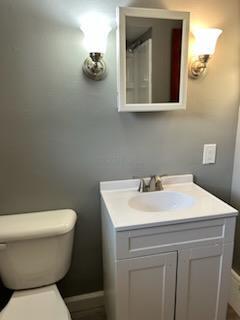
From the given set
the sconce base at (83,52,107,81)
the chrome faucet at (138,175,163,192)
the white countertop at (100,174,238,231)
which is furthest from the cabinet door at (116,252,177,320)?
the sconce base at (83,52,107,81)

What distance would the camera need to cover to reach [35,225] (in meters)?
1.39

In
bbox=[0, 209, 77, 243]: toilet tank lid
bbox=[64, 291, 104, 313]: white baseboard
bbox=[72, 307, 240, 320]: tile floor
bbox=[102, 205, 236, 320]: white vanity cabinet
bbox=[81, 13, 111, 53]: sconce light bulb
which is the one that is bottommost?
bbox=[72, 307, 240, 320]: tile floor

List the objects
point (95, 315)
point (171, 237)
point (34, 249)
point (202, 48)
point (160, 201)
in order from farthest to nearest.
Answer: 1. point (95, 315)
2. point (160, 201)
3. point (202, 48)
4. point (34, 249)
5. point (171, 237)

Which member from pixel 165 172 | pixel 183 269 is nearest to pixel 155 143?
pixel 165 172

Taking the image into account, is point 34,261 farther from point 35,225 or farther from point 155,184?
point 155,184

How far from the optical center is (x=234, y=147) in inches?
70.3

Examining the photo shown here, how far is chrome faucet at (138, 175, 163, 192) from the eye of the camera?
1616 millimetres

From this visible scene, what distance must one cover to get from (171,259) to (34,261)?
0.72 metres

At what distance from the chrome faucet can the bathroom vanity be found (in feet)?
0.55

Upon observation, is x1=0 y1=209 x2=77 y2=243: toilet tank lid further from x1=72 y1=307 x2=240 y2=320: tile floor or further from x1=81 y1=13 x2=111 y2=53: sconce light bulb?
x1=81 y1=13 x2=111 y2=53: sconce light bulb

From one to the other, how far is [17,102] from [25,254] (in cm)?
81

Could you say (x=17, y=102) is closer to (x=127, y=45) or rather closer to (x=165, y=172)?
(x=127, y=45)

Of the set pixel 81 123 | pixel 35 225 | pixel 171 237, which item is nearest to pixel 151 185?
pixel 171 237

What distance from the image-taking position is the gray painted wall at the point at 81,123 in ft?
4.53
